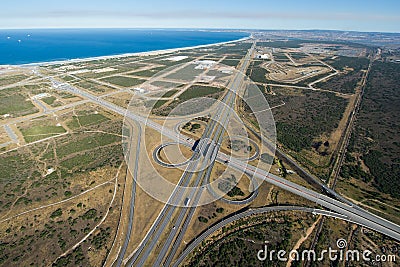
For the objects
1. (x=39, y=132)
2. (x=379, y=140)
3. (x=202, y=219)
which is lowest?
(x=39, y=132)

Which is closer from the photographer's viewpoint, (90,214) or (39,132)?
(90,214)

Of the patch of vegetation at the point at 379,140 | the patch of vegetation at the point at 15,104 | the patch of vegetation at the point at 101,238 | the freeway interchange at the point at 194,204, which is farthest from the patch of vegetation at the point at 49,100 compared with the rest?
the patch of vegetation at the point at 379,140

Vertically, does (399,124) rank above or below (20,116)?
above

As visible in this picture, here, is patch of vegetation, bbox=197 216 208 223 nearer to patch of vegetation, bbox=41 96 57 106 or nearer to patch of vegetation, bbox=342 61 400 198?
patch of vegetation, bbox=342 61 400 198

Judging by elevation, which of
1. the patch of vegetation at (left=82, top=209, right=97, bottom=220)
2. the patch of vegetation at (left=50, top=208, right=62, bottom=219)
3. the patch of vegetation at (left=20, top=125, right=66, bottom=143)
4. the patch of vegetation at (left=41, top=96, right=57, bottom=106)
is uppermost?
the patch of vegetation at (left=41, top=96, right=57, bottom=106)

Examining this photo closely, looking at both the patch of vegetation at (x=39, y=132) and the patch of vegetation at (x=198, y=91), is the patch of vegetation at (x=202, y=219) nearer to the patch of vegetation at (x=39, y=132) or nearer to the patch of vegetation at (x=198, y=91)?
the patch of vegetation at (x=39, y=132)

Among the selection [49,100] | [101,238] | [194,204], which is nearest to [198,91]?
[49,100]

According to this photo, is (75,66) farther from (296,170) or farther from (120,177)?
(296,170)

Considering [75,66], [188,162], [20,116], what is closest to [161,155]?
[188,162]

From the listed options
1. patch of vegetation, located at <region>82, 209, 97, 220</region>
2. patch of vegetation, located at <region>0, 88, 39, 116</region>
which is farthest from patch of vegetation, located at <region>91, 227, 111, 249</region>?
patch of vegetation, located at <region>0, 88, 39, 116</region>

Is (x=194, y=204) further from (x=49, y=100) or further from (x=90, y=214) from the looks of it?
(x=49, y=100)

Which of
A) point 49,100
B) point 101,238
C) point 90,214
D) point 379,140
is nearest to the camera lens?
point 101,238
